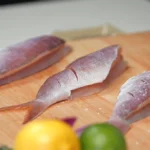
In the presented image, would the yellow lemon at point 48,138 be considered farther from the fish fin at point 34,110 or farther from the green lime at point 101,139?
the fish fin at point 34,110

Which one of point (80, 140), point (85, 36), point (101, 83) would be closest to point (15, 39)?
point (85, 36)

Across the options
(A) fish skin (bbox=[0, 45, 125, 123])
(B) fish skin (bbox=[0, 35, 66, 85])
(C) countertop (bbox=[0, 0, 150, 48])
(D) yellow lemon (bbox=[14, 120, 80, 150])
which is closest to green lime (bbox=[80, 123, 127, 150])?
(D) yellow lemon (bbox=[14, 120, 80, 150])

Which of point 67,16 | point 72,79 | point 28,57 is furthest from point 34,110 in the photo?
point 67,16

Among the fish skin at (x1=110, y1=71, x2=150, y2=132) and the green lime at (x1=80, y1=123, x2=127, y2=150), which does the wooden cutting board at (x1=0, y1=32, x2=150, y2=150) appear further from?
the green lime at (x1=80, y1=123, x2=127, y2=150)

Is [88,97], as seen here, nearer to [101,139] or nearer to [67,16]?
[101,139]

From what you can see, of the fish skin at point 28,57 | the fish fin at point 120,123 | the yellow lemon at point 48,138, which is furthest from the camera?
the fish skin at point 28,57

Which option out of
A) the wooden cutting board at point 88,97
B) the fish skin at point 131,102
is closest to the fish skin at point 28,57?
the wooden cutting board at point 88,97
